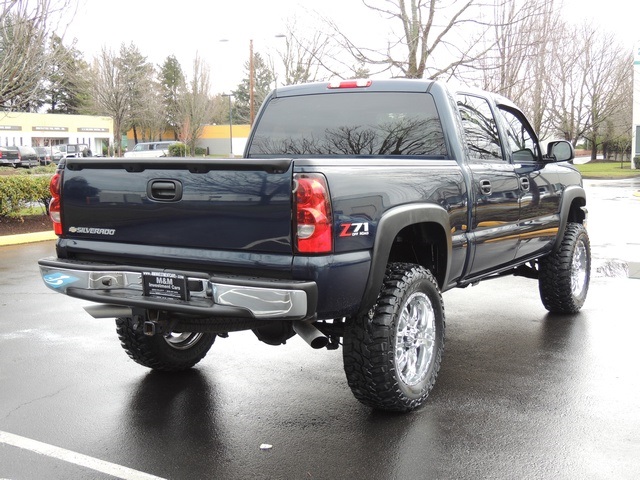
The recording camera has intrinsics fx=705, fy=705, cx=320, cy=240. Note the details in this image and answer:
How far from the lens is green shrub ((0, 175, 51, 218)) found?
13138 mm

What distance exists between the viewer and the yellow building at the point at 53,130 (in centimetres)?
5668

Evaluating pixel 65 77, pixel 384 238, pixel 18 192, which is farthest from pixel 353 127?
pixel 65 77

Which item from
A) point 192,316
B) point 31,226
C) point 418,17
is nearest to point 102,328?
point 192,316

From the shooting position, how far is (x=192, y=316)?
3.92m

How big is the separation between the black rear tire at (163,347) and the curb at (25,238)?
784 centimetres

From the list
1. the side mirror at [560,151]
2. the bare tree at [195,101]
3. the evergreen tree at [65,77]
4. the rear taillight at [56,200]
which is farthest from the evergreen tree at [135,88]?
the rear taillight at [56,200]

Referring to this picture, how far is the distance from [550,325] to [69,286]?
4330 millimetres

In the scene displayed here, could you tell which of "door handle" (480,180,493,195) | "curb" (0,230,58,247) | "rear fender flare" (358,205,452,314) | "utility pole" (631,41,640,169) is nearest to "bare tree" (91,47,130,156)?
"curb" (0,230,58,247)

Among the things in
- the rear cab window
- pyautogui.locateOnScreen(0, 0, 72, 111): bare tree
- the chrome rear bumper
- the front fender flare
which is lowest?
the chrome rear bumper

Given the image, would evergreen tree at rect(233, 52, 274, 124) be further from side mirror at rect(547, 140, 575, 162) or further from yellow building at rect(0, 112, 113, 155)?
side mirror at rect(547, 140, 575, 162)

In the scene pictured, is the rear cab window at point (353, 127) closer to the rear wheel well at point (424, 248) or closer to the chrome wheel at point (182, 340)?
the rear wheel well at point (424, 248)

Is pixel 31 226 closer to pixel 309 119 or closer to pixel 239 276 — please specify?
pixel 309 119

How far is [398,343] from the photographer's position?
13.8 ft

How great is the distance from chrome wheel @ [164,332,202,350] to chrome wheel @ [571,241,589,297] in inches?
146
